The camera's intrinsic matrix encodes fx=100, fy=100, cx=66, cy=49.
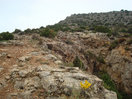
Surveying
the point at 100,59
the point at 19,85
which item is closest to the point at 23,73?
the point at 19,85

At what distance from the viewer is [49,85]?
3.29 m

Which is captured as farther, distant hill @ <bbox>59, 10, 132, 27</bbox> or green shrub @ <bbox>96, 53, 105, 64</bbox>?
distant hill @ <bbox>59, 10, 132, 27</bbox>

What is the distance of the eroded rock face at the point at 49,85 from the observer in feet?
10.1

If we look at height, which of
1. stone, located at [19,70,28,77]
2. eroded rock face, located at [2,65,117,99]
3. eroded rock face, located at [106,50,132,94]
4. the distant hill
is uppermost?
the distant hill

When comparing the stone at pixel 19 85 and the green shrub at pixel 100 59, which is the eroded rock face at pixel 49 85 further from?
the green shrub at pixel 100 59

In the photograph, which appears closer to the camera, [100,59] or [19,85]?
[19,85]

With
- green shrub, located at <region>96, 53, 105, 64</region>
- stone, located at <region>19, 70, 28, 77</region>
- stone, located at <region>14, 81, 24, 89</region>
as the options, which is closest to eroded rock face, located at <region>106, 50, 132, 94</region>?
green shrub, located at <region>96, 53, 105, 64</region>

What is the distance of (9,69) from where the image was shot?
4.39 meters

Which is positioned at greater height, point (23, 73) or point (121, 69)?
point (23, 73)

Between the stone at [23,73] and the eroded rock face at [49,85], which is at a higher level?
the stone at [23,73]

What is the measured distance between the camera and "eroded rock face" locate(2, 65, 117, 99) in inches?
121

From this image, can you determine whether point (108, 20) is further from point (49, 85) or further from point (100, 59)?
point (49, 85)

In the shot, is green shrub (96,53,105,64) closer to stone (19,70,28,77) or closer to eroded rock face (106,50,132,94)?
eroded rock face (106,50,132,94)

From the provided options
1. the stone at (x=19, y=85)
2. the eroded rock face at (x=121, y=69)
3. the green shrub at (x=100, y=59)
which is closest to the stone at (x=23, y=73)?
the stone at (x=19, y=85)
